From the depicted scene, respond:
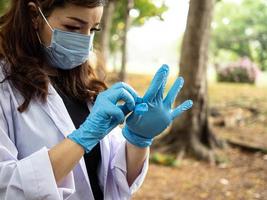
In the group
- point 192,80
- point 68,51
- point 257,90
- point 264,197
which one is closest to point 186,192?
point 264,197

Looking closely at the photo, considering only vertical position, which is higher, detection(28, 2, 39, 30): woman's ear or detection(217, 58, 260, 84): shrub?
detection(28, 2, 39, 30): woman's ear

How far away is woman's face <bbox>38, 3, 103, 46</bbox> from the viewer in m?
1.48

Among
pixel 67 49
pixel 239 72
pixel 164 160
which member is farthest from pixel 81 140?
pixel 239 72

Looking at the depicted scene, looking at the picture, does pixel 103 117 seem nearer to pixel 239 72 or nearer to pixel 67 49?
pixel 67 49

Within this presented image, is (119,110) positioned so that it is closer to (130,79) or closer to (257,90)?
(257,90)

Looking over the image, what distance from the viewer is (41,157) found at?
1.29 meters

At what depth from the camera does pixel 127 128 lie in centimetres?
158

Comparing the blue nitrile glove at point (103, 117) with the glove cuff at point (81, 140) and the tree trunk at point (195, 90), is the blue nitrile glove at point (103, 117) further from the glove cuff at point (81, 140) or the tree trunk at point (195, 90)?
the tree trunk at point (195, 90)

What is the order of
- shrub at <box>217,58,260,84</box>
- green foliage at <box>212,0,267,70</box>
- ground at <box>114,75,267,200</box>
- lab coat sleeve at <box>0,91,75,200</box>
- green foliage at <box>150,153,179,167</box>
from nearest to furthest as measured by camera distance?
lab coat sleeve at <box>0,91,75,200</box> < ground at <box>114,75,267,200</box> < green foliage at <box>150,153,179,167</box> < shrub at <box>217,58,260,84</box> < green foliage at <box>212,0,267,70</box>

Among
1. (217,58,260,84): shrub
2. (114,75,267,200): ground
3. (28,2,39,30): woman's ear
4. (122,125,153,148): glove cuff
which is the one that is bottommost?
(217,58,260,84): shrub

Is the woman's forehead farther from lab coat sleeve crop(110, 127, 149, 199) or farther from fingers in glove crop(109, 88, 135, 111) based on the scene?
lab coat sleeve crop(110, 127, 149, 199)

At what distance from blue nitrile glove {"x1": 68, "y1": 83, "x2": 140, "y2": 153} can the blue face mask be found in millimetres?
292

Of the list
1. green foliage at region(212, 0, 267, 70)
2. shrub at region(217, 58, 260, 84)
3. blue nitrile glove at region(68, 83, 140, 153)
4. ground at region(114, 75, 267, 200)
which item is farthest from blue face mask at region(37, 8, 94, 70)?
green foliage at region(212, 0, 267, 70)

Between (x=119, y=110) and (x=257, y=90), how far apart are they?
11.9 m
